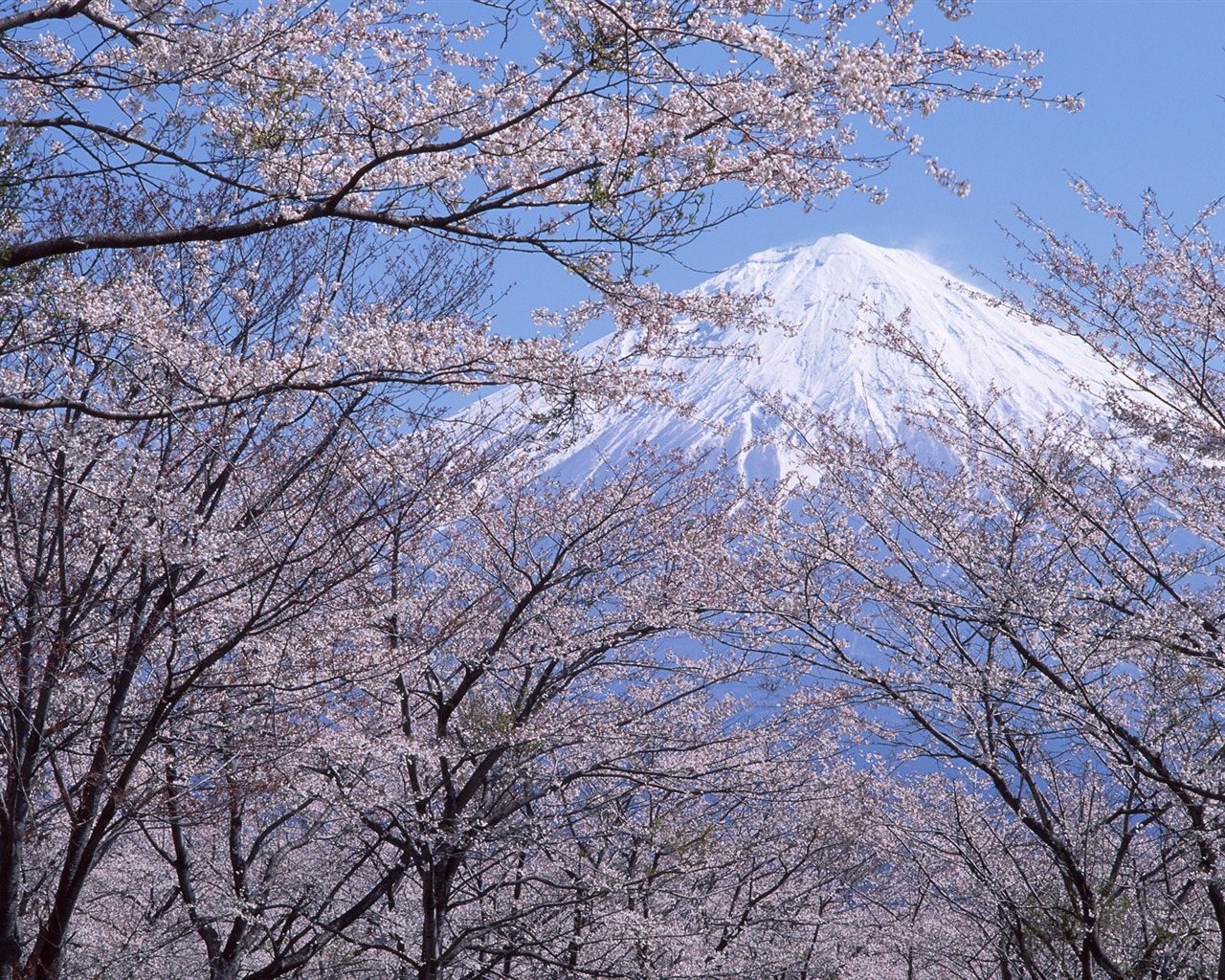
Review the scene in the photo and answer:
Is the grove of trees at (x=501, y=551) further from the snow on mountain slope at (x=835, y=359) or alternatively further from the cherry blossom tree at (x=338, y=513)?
the snow on mountain slope at (x=835, y=359)

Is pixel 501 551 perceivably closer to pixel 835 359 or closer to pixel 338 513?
pixel 338 513

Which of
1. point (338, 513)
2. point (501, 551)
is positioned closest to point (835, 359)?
point (501, 551)

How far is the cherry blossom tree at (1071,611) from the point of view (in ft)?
13.4

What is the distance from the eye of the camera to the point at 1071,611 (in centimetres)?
423

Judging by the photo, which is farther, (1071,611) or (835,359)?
(835,359)

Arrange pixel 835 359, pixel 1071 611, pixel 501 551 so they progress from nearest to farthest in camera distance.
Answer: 1. pixel 1071 611
2. pixel 501 551
3. pixel 835 359

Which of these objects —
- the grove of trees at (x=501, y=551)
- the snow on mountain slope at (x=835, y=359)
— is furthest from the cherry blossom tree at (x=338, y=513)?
the snow on mountain slope at (x=835, y=359)

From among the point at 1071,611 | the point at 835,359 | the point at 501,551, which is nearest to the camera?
the point at 1071,611

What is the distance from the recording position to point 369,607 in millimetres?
6055

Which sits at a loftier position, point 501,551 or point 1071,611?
point 501,551

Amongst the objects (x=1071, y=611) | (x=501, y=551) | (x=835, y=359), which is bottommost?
(x=1071, y=611)

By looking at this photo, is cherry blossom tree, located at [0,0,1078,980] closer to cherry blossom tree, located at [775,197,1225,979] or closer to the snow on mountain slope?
cherry blossom tree, located at [775,197,1225,979]

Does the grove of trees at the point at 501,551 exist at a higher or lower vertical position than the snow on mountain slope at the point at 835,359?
lower

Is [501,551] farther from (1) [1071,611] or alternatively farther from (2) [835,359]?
(2) [835,359]
